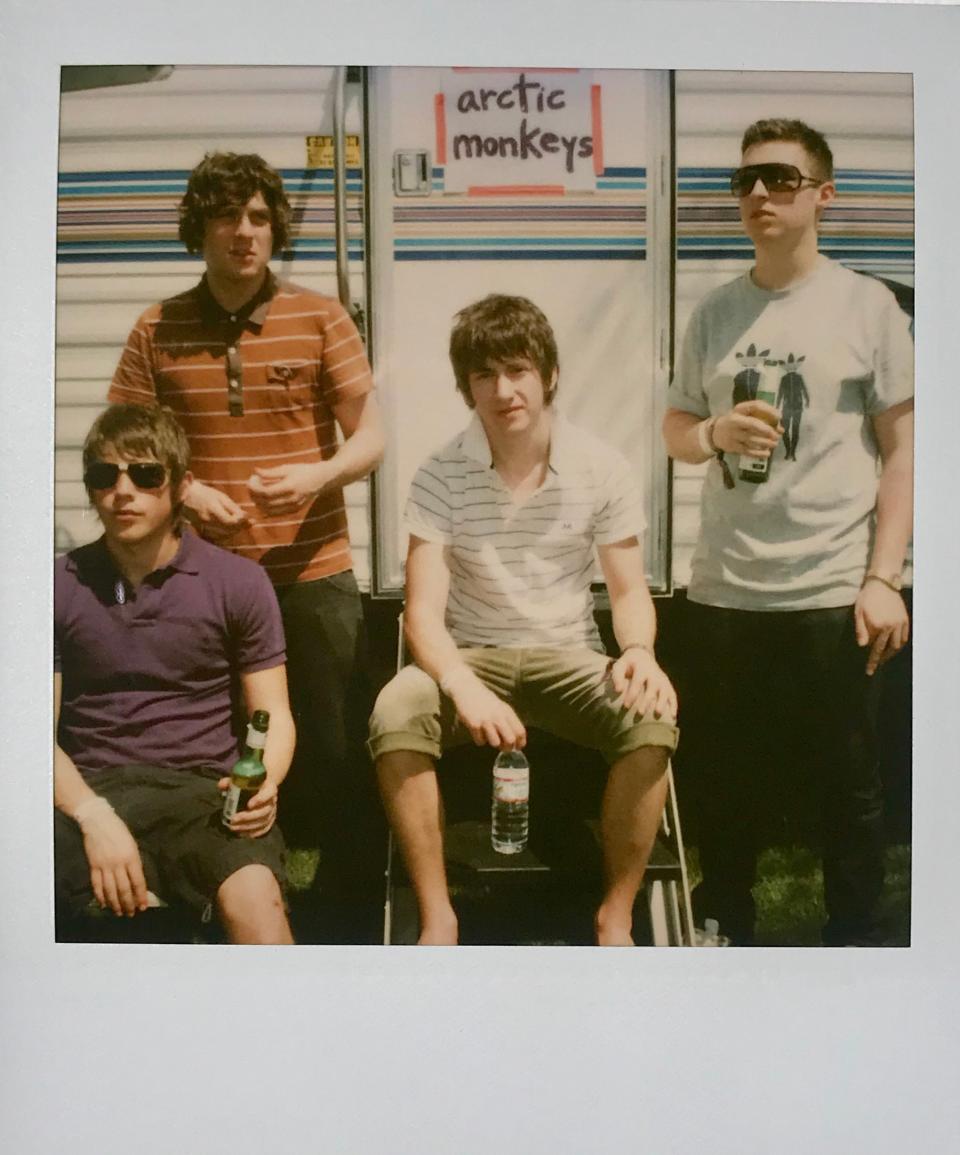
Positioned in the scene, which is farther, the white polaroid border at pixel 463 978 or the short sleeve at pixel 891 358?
the short sleeve at pixel 891 358

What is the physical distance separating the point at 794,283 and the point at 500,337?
64cm

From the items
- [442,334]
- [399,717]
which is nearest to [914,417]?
[442,334]

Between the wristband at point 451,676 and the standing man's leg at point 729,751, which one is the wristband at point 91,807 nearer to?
the wristband at point 451,676

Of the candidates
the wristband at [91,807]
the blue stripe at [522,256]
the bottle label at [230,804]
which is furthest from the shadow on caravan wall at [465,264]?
the wristband at [91,807]

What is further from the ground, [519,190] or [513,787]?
[519,190]

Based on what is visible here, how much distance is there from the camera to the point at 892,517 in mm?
2008

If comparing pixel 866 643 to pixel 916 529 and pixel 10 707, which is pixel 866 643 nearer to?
pixel 916 529

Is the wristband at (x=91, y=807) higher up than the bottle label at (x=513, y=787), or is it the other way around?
the bottle label at (x=513, y=787)

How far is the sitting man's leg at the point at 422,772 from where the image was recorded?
6.41ft

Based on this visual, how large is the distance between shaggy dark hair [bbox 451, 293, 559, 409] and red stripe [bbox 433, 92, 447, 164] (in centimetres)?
32

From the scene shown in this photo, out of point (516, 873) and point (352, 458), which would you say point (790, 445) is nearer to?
point (352, 458)

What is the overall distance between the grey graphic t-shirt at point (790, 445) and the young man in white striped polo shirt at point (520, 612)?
8.1 inches

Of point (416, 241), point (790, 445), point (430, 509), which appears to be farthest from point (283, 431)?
point (790, 445)

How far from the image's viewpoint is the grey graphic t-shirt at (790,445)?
2.00m
